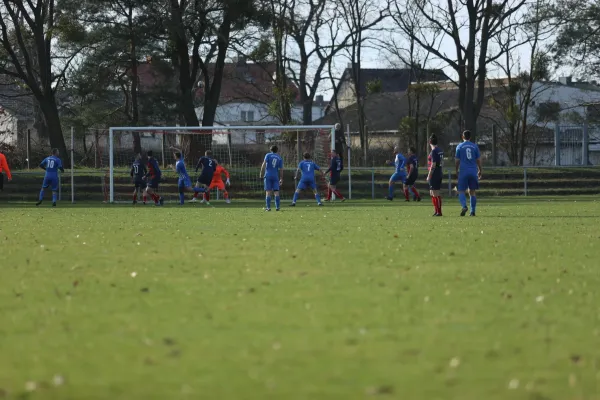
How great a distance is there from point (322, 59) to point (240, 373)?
5131 centimetres

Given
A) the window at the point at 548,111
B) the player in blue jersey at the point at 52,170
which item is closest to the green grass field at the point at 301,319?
the player in blue jersey at the point at 52,170

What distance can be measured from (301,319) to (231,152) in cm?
3509

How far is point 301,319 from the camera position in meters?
8.38

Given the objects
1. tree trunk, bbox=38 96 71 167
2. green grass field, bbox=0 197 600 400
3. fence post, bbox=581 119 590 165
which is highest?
tree trunk, bbox=38 96 71 167


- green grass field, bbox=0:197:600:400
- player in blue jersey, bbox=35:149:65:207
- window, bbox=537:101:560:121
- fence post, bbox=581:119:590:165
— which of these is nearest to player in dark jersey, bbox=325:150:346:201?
player in blue jersey, bbox=35:149:65:207

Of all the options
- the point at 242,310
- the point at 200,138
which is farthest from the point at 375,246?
the point at 200,138

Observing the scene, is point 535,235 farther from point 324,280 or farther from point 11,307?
point 11,307

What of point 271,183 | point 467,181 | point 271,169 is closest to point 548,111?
point 271,183

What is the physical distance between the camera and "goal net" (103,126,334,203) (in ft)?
140

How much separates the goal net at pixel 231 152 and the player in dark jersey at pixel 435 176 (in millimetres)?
16202

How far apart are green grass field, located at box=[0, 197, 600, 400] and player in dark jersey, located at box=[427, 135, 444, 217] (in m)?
8.80

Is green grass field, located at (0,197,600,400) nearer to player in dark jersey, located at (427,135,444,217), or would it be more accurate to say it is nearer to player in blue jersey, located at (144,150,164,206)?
player in dark jersey, located at (427,135,444,217)

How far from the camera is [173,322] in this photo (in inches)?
326

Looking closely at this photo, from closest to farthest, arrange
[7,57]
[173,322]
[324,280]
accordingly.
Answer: [173,322] < [324,280] < [7,57]
